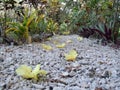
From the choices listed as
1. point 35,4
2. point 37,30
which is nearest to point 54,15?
point 35,4

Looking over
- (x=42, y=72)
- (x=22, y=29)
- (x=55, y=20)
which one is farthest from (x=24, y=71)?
(x=55, y=20)

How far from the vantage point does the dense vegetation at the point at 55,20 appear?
395 cm

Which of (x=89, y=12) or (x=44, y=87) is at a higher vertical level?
(x=44, y=87)

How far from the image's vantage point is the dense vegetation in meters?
3.95

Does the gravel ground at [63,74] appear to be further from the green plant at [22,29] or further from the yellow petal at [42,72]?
the green plant at [22,29]

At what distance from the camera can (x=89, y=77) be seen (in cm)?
197

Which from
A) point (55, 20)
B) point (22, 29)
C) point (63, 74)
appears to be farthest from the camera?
point (55, 20)

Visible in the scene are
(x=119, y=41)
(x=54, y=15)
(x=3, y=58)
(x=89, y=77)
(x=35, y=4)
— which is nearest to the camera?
(x=89, y=77)

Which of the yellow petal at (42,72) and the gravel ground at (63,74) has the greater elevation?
the yellow petal at (42,72)

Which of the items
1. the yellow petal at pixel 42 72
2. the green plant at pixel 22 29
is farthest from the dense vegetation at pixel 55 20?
the yellow petal at pixel 42 72

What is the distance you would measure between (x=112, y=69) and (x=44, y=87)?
684 millimetres

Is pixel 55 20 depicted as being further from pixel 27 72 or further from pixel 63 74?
pixel 27 72

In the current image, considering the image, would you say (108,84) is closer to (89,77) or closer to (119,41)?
(89,77)

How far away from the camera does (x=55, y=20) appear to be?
880 centimetres
